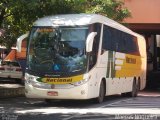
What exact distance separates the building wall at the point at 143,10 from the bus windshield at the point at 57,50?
15046 mm

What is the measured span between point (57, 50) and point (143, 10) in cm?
1583

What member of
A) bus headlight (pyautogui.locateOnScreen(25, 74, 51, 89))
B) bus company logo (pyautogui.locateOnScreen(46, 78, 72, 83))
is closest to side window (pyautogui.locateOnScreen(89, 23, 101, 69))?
bus company logo (pyautogui.locateOnScreen(46, 78, 72, 83))

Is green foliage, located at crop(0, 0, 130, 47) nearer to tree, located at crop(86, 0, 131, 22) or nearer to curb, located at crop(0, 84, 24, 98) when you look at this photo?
tree, located at crop(86, 0, 131, 22)

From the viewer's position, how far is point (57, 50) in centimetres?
1852

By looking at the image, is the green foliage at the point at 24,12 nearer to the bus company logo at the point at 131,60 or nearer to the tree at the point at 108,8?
the tree at the point at 108,8

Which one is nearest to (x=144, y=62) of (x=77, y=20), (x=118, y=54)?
(x=118, y=54)

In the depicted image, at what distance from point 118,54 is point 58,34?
4.86m

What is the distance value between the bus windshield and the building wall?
1505 centimetres

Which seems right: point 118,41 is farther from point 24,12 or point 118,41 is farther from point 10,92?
point 10,92

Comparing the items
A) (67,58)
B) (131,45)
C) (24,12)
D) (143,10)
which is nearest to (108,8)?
(131,45)

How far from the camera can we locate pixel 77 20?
1892 cm

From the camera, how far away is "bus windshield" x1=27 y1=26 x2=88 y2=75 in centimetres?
1823

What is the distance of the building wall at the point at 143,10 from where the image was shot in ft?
108

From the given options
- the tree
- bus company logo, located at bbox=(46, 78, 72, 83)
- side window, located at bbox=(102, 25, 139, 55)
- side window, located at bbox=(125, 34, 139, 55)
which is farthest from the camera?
the tree
